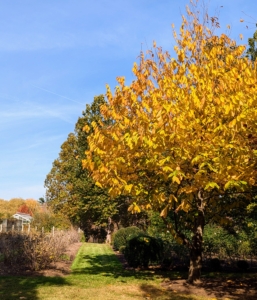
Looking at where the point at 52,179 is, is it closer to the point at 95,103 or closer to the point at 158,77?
the point at 95,103

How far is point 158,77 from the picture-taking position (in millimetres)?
9617

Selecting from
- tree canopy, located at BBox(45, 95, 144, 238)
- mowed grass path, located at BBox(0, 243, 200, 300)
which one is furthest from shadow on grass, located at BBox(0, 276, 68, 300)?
tree canopy, located at BBox(45, 95, 144, 238)

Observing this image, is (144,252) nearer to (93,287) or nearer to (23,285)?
(93,287)

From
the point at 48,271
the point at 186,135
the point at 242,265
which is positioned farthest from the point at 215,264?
the point at 186,135

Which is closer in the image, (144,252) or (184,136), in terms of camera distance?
(184,136)

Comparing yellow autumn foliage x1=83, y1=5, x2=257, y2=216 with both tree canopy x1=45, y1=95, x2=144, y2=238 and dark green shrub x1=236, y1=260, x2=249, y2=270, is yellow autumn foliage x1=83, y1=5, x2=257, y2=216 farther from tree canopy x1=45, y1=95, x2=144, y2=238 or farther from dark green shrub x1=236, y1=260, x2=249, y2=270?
tree canopy x1=45, y1=95, x2=144, y2=238

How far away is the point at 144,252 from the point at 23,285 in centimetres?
564

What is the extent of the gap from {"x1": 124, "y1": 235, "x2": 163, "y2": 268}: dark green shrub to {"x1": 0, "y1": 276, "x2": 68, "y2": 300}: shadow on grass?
3924 mm

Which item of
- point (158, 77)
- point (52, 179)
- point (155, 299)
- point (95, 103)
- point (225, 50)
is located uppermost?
point (95, 103)

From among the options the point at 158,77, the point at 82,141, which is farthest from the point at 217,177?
the point at 82,141

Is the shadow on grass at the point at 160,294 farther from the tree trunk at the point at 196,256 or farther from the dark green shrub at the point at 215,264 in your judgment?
the dark green shrub at the point at 215,264

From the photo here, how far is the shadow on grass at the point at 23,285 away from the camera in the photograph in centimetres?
774

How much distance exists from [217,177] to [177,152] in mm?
916

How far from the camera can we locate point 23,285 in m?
9.23
